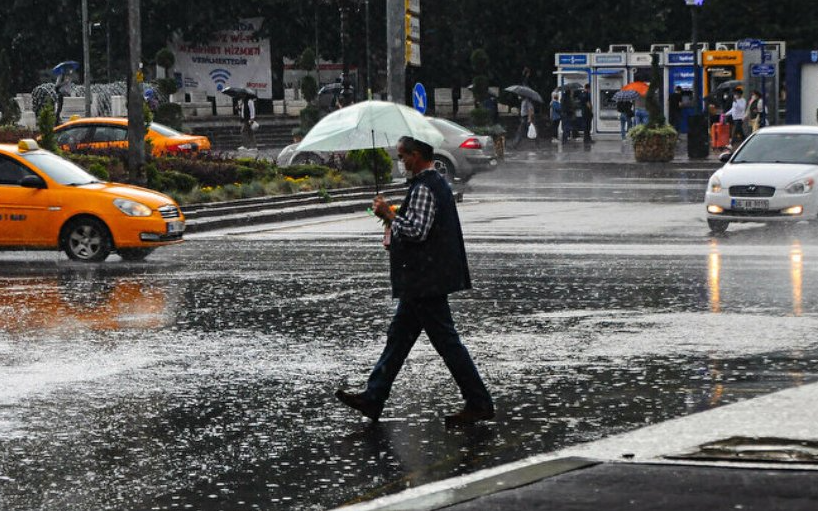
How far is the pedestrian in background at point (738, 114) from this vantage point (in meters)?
43.9

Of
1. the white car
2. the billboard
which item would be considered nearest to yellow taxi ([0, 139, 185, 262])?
the white car

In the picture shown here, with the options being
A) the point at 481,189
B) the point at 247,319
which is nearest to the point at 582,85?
the point at 481,189

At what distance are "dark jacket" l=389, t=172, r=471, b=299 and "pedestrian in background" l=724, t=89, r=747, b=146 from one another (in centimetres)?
3569

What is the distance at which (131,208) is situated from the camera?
19875 mm

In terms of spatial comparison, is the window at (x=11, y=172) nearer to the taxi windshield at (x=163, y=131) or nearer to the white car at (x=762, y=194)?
the white car at (x=762, y=194)

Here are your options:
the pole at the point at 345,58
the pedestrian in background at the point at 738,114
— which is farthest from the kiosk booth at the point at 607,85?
the pole at the point at 345,58

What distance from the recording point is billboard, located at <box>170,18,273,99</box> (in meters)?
68.9

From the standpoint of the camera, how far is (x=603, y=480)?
7.44 meters

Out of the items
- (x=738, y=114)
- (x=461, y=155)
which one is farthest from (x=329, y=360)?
(x=738, y=114)

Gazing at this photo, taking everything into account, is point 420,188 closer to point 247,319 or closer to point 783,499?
point 783,499

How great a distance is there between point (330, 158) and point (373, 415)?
2512cm

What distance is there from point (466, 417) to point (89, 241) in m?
11.5

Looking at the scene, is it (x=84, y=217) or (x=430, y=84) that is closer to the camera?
(x=84, y=217)

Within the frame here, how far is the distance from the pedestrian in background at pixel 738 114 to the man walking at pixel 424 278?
35.6m
